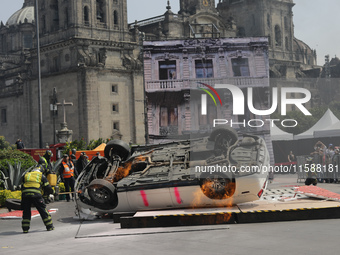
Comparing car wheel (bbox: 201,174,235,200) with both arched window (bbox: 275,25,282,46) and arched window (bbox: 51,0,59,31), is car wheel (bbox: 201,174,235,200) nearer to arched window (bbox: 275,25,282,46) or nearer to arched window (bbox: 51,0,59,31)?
arched window (bbox: 51,0,59,31)

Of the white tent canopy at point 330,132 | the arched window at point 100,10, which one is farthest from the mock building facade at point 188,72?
the arched window at point 100,10

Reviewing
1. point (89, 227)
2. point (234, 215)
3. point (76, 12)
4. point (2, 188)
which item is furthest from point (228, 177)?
point (76, 12)

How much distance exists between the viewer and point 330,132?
19.3 meters

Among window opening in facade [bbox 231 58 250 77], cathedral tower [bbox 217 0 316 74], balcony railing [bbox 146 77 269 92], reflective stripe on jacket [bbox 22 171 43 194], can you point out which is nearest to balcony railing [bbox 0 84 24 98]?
cathedral tower [bbox 217 0 316 74]

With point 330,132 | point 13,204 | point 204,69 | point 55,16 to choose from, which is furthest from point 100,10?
point 330,132

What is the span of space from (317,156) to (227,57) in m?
6.51

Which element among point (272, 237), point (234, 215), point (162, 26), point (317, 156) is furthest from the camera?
point (162, 26)

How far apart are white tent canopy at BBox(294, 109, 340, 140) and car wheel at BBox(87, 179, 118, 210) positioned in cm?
572

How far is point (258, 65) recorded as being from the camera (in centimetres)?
2245

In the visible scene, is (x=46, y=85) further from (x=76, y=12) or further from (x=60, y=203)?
(x=60, y=203)

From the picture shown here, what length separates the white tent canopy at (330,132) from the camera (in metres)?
18.4

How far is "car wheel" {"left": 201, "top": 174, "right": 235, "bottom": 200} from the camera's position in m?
15.1

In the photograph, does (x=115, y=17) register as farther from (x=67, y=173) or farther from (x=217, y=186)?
(x=217, y=186)

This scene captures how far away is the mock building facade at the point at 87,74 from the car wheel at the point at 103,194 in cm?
4726
